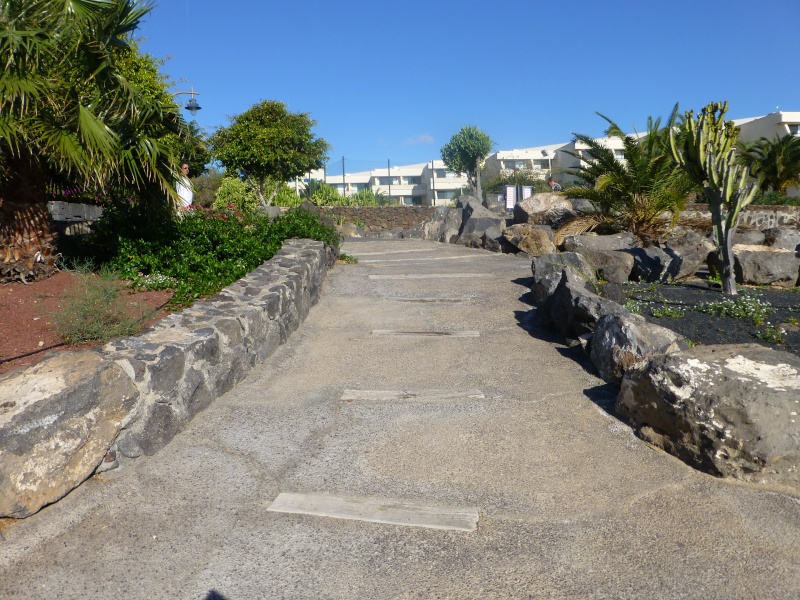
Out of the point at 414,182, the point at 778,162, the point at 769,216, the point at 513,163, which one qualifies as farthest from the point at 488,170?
the point at 769,216

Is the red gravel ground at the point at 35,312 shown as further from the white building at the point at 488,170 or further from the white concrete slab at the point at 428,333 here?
the white building at the point at 488,170

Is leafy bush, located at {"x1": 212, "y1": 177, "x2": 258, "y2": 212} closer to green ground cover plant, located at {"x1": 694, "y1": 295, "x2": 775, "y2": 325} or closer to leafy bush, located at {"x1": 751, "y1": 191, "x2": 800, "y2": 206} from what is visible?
leafy bush, located at {"x1": 751, "y1": 191, "x2": 800, "y2": 206}

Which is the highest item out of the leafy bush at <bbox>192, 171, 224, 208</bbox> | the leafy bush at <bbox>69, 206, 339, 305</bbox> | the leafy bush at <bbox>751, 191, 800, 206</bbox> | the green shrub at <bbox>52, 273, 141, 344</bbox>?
the leafy bush at <bbox>192, 171, 224, 208</bbox>

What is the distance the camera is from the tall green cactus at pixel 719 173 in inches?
316

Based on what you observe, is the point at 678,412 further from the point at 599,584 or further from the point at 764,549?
the point at 599,584

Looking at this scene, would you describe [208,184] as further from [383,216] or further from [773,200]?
[773,200]

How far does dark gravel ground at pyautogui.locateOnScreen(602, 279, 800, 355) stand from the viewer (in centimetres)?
593

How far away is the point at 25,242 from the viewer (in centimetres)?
700

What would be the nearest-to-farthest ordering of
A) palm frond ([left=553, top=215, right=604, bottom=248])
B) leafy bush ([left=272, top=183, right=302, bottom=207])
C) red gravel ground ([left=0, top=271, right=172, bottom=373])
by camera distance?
red gravel ground ([left=0, top=271, right=172, bottom=373]) → palm frond ([left=553, top=215, right=604, bottom=248]) → leafy bush ([left=272, top=183, right=302, bottom=207])

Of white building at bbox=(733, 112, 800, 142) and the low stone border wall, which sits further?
white building at bbox=(733, 112, 800, 142)

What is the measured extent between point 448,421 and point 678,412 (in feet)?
5.21

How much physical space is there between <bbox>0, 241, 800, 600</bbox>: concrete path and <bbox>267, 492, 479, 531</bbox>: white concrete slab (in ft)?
0.04

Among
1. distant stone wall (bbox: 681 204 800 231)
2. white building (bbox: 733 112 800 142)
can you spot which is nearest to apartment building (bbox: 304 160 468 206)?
white building (bbox: 733 112 800 142)

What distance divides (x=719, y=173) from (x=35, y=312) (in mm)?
7637
